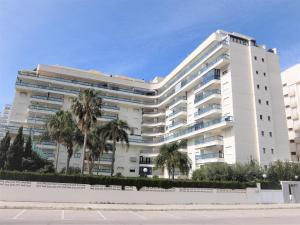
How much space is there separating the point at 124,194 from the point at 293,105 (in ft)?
179

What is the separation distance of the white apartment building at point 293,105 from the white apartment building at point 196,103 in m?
13.1

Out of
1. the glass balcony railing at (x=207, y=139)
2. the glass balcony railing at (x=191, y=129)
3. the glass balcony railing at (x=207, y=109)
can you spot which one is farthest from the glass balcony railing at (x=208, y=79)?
the glass balcony railing at (x=207, y=139)

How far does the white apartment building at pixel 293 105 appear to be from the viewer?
63094mm

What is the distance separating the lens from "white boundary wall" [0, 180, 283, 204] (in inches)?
1040

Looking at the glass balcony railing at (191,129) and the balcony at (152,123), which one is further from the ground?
the balcony at (152,123)

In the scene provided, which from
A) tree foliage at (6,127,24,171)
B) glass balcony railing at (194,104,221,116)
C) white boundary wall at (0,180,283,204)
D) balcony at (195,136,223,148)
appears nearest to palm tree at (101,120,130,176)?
tree foliage at (6,127,24,171)

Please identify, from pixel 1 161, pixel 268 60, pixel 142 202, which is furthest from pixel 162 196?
pixel 268 60

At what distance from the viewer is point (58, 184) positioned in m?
27.8

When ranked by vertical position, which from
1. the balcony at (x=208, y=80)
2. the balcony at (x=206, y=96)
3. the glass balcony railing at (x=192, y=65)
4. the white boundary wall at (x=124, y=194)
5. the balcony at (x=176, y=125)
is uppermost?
the glass balcony railing at (x=192, y=65)

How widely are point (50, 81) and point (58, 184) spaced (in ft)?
153

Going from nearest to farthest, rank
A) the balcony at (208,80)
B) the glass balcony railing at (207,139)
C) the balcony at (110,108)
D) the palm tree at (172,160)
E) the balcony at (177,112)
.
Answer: the palm tree at (172,160) < the glass balcony railing at (207,139) < the balcony at (208,80) < the balcony at (177,112) < the balcony at (110,108)

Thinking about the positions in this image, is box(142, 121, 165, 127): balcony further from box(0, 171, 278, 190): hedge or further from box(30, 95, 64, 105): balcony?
box(0, 171, 278, 190): hedge

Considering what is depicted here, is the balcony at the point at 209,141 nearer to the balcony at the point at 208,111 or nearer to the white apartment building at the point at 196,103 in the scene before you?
the white apartment building at the point at 196,103

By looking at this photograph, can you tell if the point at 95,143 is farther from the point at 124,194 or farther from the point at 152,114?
the point at 152,114
